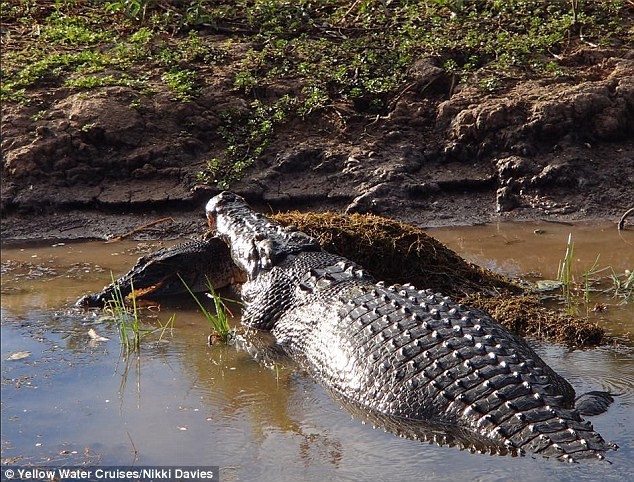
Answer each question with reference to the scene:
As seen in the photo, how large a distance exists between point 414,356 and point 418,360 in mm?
41

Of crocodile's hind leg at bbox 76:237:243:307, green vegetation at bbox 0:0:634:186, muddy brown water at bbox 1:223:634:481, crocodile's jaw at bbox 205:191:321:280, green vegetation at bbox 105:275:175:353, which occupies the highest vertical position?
green vegetation at bbox 0:0:634:186

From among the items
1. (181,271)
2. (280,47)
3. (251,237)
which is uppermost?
(280,47)

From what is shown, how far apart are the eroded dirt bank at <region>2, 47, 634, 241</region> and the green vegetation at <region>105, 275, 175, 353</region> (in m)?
1.99

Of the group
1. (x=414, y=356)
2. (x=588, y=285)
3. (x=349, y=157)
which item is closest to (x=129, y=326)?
(x=414, y=356)

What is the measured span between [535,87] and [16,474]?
22.1ft

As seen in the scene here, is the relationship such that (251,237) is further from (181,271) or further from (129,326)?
(129,326)

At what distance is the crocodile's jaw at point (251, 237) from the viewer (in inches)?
255

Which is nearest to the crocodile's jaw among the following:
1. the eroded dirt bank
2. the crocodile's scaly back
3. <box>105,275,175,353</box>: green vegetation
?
the crocodile's scaly back

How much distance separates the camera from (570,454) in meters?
4.00

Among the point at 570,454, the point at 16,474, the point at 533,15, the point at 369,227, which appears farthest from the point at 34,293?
the point at 533,15

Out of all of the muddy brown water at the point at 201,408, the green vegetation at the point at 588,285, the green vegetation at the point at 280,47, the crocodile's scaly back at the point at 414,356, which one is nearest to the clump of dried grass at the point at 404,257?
the green vegetation at the point at 588,285

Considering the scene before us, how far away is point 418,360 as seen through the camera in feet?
15.5

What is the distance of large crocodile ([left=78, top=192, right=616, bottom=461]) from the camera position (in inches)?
168

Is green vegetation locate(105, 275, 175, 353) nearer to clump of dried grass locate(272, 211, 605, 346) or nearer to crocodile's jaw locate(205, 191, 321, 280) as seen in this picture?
crocodile's jaw locate(205, 191, 321, 280)
